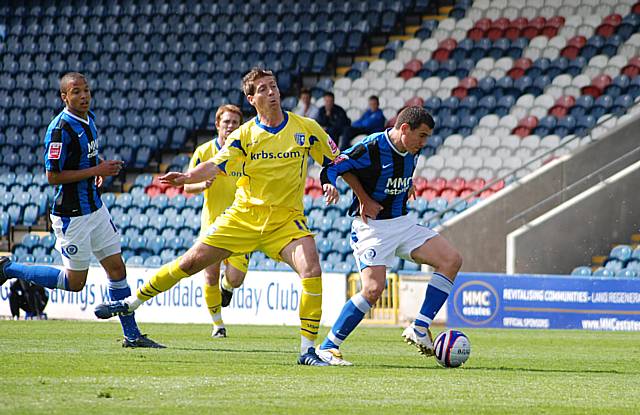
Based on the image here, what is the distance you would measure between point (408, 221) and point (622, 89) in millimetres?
13787

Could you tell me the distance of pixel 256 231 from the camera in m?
9.05

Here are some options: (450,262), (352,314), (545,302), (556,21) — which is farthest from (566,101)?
(352,314)

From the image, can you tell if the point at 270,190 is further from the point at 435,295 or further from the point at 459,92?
the point at 459,92

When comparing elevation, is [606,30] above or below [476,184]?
above

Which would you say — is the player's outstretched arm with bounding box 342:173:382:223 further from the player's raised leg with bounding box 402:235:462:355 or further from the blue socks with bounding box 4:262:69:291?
the blue socks with bounding box 4:262:69:291

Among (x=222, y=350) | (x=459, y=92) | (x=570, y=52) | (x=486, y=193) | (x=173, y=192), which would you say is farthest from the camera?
(x=173, y=192)

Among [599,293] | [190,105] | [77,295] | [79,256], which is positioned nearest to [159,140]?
[190,105]

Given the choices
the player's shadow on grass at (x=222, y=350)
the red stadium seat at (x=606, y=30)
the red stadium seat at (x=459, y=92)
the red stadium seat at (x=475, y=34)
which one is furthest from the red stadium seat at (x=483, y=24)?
the player's shadow on grass at (x=222, y=350)

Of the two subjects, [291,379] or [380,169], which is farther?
[380,169]

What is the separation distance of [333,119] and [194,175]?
13.0 meters

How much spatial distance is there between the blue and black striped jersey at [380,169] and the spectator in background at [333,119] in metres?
12.4

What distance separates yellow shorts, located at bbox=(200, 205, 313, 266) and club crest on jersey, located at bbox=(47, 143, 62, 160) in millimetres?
1597

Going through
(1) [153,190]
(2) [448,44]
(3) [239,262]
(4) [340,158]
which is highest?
(2) [448,44]

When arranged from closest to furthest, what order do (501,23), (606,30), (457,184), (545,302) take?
(545,302) < (457,184) < (606,30) < (501,23)
